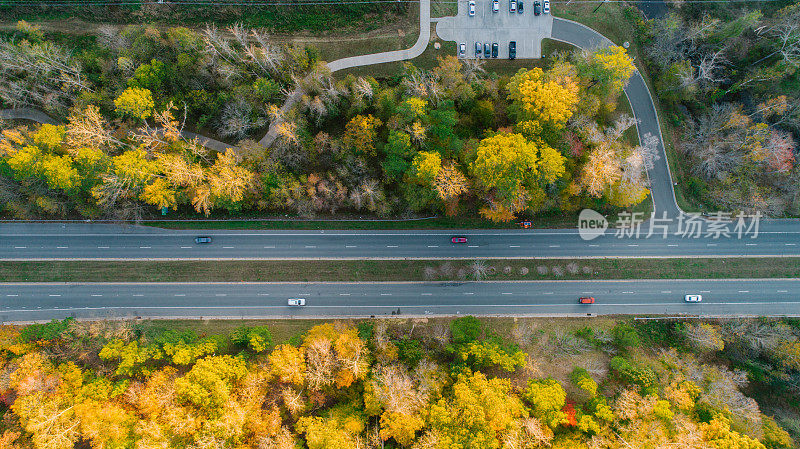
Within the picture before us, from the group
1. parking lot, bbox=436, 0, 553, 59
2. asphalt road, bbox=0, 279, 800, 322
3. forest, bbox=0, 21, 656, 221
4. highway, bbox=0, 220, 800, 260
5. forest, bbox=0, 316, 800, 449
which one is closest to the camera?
forest, bbox=0, 316, 800, 449

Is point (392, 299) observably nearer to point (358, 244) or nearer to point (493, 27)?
point (358, 244)

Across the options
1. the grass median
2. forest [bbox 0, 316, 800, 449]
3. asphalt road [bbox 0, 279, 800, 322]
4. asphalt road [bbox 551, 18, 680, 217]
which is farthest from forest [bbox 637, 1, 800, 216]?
forest [bbox 0, 316, 800, 449]

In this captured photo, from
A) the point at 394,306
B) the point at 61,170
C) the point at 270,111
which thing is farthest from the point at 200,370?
the point at 270,111

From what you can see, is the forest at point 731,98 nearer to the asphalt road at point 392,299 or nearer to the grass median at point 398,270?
the grass median at point 398,270

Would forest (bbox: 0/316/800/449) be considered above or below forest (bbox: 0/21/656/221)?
below

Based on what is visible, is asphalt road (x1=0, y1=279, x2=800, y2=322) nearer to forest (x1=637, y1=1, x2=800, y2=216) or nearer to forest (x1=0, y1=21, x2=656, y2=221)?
forest (x1=0, y1=21, x2=656, y2=221)

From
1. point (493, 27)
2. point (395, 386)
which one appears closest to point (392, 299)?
point (395, 386)
